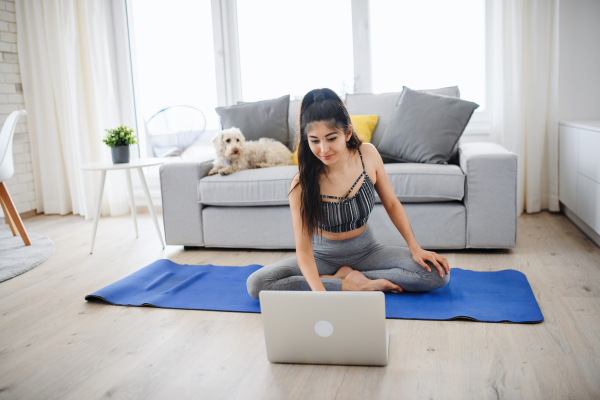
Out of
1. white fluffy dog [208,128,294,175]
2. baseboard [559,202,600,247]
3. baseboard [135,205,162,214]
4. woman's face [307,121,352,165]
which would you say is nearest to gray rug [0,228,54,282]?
baseboard [135,205,162,214]

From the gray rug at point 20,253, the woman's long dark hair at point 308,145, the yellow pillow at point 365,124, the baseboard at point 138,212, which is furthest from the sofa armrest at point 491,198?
the baseboard at point 138,212

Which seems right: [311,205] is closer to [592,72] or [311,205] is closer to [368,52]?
[368,52]

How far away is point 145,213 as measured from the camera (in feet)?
12.9

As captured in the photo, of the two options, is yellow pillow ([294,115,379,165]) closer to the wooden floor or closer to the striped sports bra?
the wooden floor

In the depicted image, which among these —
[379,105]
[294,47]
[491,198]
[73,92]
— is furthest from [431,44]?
[73,92]

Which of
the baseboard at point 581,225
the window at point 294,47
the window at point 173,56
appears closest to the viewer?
the baseboard at point 581,225

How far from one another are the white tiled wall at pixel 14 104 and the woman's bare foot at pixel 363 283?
3292 mm

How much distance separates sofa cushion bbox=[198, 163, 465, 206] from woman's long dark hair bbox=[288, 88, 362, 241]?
0.75 meters

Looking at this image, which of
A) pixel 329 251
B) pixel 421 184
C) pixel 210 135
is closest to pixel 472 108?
pixel 421 184

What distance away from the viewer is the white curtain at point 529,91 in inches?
123

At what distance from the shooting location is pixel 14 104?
12.9 feet

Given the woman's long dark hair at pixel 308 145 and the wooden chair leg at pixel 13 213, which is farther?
the wooden chair leg at pixel 13 213

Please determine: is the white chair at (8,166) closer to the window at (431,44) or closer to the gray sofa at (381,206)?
the gray sofa at (381,206)

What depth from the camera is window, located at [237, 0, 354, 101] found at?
12.2 ft
